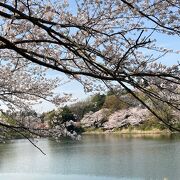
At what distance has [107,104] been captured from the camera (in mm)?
38375

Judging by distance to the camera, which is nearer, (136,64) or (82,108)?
(136,64)

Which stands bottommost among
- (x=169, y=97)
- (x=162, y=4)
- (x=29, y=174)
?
(x=29, y=174)

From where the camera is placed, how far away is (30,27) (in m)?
3.37

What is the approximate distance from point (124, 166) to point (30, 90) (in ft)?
32.4

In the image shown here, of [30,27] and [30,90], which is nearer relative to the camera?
[30,27]

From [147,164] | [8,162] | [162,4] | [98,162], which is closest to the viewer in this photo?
[162,4]

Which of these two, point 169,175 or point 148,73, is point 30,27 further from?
point 169,175

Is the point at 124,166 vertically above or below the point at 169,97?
below

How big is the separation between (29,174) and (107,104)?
81.0 ft

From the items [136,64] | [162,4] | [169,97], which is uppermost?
[162,4]

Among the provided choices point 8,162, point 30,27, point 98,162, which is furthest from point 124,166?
point 30,27

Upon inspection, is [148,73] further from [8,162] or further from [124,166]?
[8,162]

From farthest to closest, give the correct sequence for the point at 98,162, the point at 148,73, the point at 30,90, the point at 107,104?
1. the point at 107,104
2. the point at 98,162
3. the point at 30,90
4. the point at 148,73

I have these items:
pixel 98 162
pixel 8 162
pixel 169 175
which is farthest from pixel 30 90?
pixel 8 162
